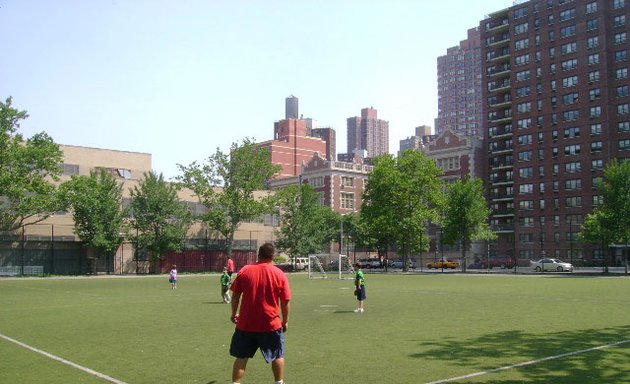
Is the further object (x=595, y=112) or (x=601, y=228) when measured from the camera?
(x=595, y=112)

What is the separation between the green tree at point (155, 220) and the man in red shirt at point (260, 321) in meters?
62.8

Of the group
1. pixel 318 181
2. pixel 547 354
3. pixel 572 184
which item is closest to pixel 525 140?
pixel 572 184

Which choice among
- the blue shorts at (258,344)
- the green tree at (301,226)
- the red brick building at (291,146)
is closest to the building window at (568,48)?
the green tree at (301,226)

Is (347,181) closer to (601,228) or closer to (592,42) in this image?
(592,42)

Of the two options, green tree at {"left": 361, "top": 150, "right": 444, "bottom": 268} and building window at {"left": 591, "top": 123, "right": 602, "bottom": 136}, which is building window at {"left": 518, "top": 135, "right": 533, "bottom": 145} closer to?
building window at {"left": 591, "top": 123, "right": 602, "bottom": 136}

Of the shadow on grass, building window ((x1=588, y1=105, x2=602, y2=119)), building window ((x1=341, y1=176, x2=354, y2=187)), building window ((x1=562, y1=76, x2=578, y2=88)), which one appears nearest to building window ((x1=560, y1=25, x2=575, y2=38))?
building window ((x1=562, y1=76, x2=578, y2=88))

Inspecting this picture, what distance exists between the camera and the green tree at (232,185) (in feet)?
243

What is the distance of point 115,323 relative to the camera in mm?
18312

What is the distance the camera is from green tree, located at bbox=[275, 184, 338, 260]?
83688mm

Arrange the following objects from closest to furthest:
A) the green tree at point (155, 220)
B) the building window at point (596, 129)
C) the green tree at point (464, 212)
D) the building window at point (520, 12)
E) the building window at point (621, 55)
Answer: the green tree at point (155, 220) → the green tree at point (464, 212) → the building window at point (621, 55) → the building window at point (596, 129) → the building window at point (520, 12)

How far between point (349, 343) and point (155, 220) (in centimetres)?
5906

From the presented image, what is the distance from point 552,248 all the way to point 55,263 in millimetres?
71399

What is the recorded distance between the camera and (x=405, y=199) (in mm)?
78812

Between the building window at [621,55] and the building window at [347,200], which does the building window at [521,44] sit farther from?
the building window at [347,200]
